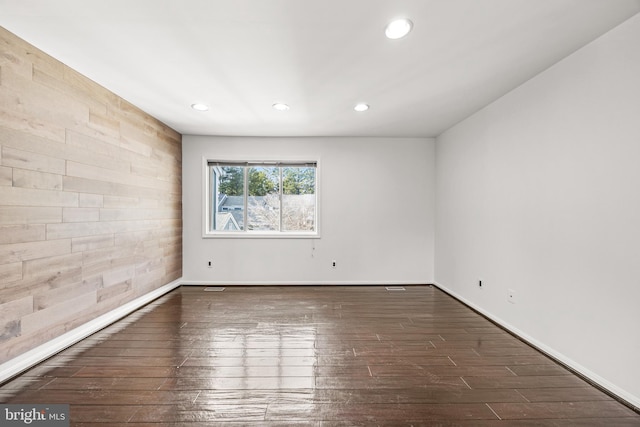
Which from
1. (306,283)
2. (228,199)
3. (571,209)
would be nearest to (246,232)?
(228,199)

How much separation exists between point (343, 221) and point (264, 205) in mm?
1324

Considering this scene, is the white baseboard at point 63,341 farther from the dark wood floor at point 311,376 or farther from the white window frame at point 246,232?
the white window frame at point 246,232

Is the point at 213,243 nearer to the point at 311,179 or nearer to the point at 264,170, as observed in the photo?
the point at 264,170

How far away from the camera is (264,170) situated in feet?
15.0

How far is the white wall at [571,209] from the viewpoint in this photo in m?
1.73

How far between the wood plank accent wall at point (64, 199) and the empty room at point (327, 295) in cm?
2

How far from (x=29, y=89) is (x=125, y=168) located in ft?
3.68

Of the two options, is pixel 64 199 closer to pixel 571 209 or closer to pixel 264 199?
pixel 264 199

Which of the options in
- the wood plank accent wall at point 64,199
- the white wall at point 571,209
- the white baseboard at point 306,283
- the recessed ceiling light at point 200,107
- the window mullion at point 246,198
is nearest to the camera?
the white wall at point 571,209

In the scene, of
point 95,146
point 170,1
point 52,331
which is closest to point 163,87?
point 95,146

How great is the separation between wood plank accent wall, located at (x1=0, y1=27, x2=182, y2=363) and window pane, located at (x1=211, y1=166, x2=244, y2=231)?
3.72ft

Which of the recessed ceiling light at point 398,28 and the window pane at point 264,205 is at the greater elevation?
the recessed ceiling light at point 398,28

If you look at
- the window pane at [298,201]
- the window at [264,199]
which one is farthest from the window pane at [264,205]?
the window pane at [298,201]

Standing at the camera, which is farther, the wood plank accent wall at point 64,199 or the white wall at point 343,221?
the white wall at point 343,221
